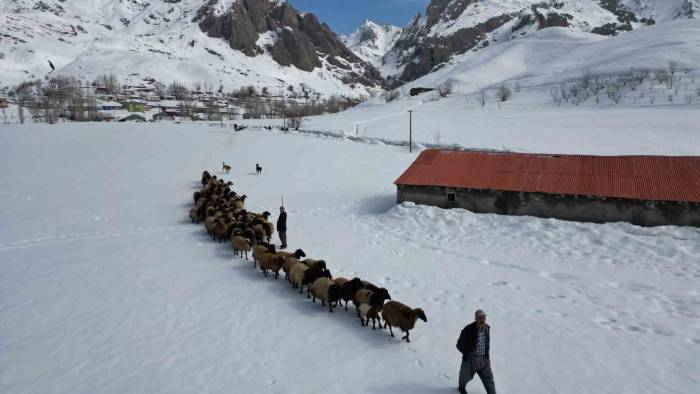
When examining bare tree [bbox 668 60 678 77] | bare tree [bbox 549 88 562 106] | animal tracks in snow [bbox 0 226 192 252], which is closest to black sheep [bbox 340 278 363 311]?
animal tracks in snow [bbox 0 226 192 252]

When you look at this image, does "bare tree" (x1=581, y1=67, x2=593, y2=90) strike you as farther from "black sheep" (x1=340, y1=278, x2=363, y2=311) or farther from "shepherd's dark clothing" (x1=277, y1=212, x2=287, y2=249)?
"black sheep" (x1=340, y1=278, x2=363, y2=311)

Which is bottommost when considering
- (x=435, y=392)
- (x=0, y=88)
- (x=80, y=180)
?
(x=435, y=392)

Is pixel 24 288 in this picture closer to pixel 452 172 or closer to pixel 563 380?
pixel 563 380

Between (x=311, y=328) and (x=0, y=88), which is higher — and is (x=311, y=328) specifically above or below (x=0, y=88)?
below

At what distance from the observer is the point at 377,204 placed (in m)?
22.8

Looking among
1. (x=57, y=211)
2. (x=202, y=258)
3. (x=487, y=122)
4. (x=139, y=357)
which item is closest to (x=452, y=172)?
(x=202, y=258)

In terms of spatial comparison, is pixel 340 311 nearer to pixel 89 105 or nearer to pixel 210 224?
pixel 210 224

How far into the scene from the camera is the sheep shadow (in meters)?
21.7

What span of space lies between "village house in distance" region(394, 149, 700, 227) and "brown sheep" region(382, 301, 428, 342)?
11117 millimetres

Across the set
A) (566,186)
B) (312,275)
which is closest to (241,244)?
(312,275)

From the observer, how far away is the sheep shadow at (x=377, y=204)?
21.7 m

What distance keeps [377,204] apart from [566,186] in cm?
928

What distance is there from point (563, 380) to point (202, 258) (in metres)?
11.7

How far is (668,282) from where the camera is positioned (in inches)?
470
